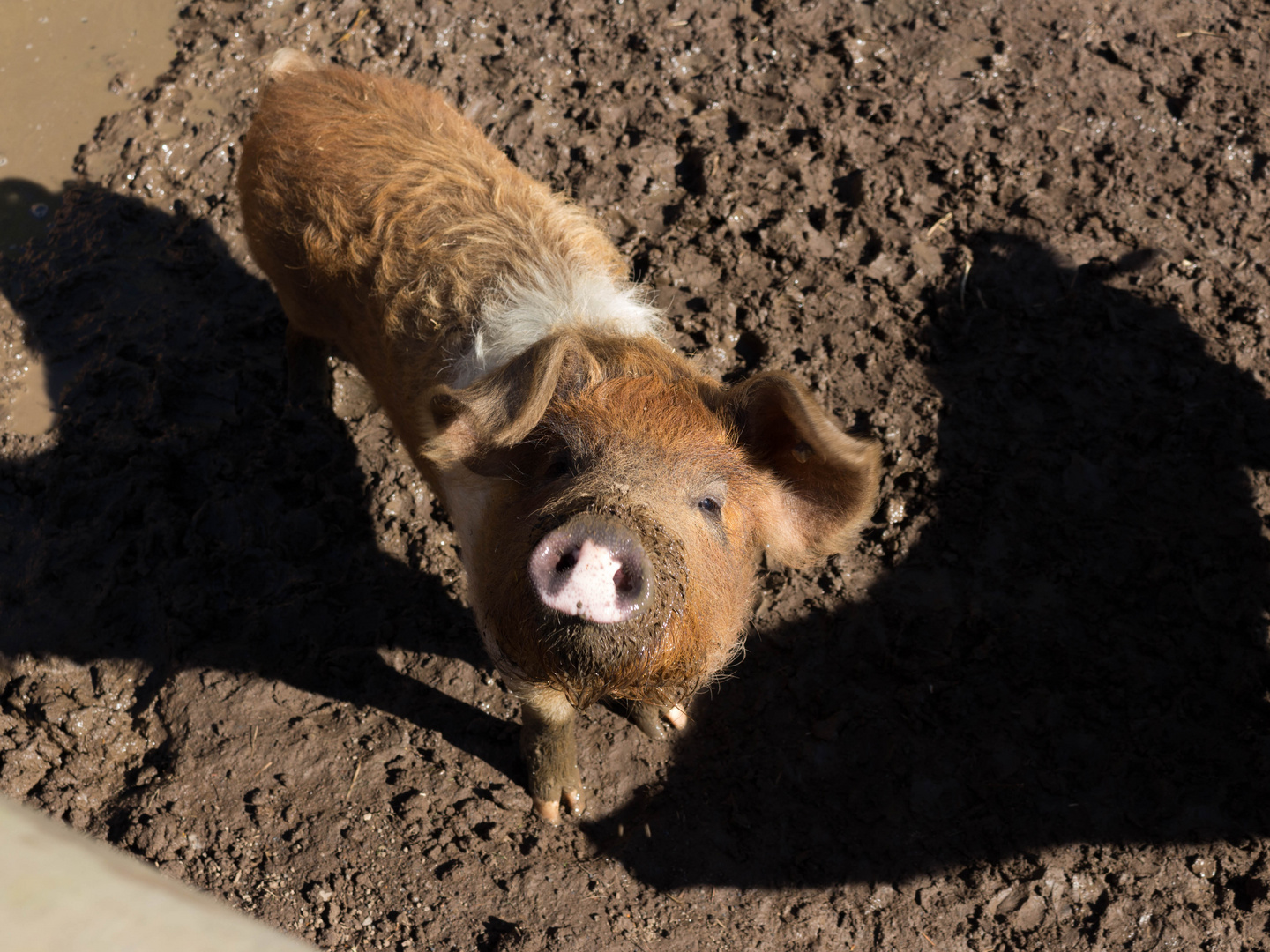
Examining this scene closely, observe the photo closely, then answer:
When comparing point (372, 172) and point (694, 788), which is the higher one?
point (372, 172)

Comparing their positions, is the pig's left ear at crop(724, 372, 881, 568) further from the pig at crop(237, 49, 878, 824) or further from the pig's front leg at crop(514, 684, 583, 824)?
the pig's front leg at crop(514, 684, 583, 824)

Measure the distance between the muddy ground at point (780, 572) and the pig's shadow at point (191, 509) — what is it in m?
0.02

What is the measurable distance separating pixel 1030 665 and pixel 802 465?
189 cm

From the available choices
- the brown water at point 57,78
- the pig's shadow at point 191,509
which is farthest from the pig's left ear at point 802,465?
the brown water at point 57,78

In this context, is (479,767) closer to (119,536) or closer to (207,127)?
(119,536)

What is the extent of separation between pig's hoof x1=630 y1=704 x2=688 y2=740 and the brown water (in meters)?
5.26

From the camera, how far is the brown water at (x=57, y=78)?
612 cm

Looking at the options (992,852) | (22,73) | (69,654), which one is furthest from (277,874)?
(22,73)

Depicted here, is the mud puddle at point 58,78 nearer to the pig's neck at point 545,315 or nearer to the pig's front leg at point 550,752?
the pig's neck at point 545,315

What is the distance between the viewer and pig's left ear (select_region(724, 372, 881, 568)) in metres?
2.77

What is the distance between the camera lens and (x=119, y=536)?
180 inches

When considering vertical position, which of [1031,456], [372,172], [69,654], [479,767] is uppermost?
[372,172]

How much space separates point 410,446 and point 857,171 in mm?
3463

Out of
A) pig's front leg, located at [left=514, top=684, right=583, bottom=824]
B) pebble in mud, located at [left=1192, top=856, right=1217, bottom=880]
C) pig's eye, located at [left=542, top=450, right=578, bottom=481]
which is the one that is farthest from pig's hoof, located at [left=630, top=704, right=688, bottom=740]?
pebble in mud, located at [left=1192, top=856, right=1217, bottom=880]
